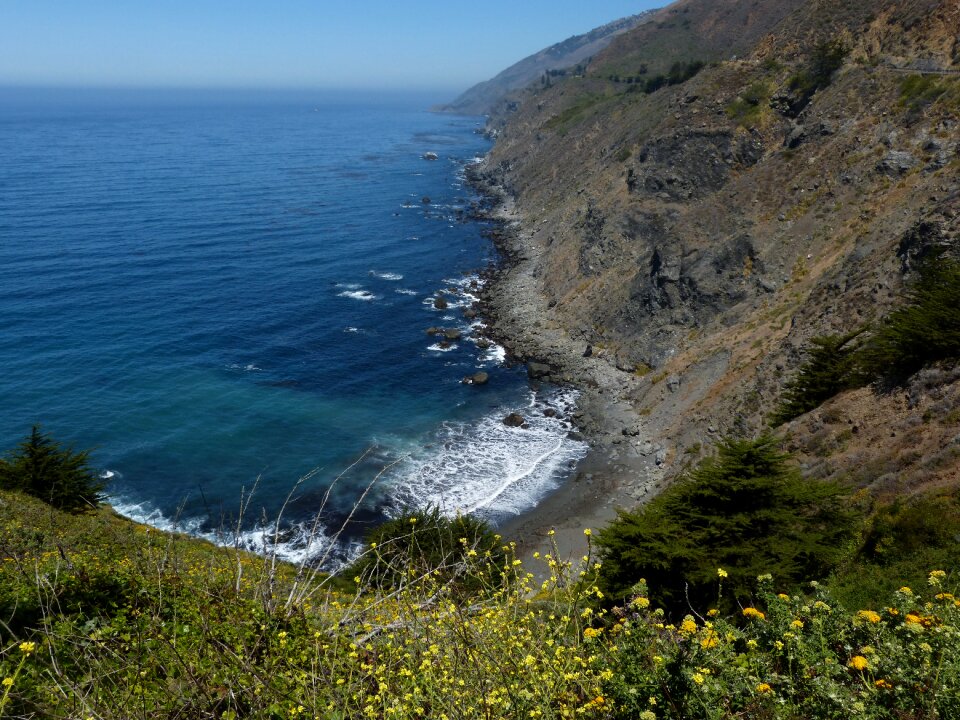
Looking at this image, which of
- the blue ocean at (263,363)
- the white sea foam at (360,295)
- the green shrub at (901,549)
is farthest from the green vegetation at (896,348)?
the white sea foam at (360,295)

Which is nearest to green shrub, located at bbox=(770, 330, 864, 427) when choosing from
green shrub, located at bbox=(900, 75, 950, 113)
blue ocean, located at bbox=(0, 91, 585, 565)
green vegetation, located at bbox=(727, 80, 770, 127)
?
blue ocean, located at bbox=(0, 91, 585, 565)

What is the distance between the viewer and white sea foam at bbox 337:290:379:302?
6968 cm

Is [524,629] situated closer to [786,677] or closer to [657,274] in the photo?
[786,677]

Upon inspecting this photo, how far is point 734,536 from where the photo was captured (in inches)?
661

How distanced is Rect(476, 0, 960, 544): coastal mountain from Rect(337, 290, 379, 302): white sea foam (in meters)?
14.2

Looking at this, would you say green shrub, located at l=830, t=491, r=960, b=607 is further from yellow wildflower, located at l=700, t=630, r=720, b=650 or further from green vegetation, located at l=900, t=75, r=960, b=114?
green vegetation, located at l=900, t=75, r=960, b=114

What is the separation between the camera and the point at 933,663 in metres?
→ 6.03

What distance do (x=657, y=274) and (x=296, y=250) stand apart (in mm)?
50228

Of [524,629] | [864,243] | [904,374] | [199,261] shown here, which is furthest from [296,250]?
[524,629]

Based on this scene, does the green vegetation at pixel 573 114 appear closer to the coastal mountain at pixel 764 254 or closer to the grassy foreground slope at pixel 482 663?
the coastal mountain at pixel 764 254

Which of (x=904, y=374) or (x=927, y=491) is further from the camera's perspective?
(x=904, y=374)

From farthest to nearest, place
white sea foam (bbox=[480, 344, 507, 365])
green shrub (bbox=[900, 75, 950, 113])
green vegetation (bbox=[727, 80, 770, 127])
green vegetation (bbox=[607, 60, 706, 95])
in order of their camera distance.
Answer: green vegetation (bbox=[607, 60, 706, 95]) → green vegetation (bbox=[727, 80, 770, 127]) → white sea foam (bbox=[480, 344, 507, 365]) → green shrub (bbox=[900, 75, 950, 113])

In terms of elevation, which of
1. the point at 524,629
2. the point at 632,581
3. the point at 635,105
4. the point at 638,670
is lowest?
the point at 632,581

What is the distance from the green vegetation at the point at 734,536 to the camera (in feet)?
50.7
